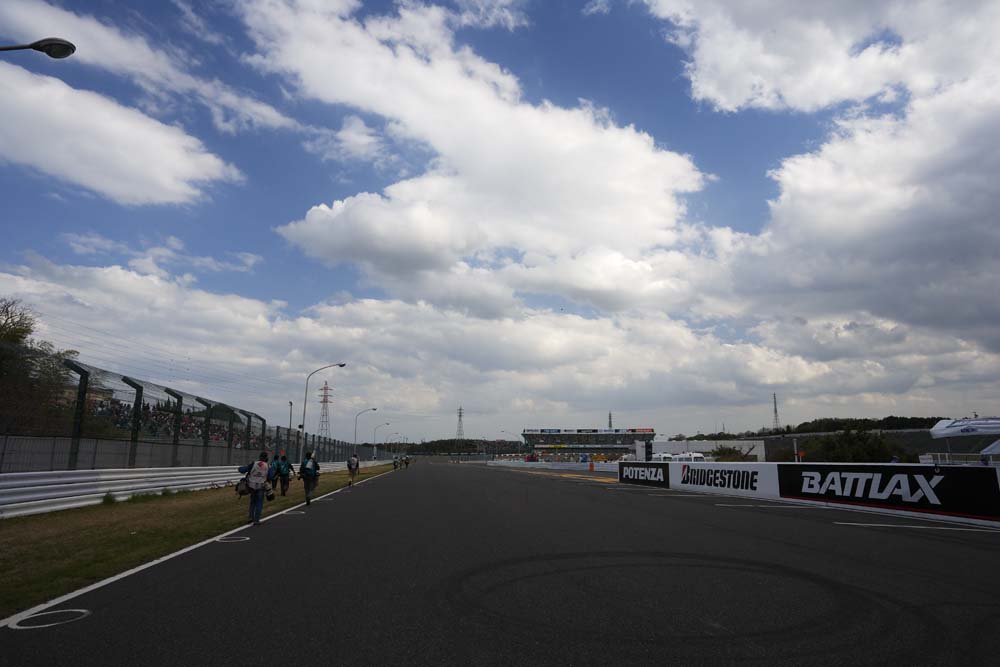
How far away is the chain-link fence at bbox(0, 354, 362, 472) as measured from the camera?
14250 mm

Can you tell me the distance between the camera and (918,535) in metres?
11.8

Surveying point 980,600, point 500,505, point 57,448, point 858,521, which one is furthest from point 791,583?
point 57,448

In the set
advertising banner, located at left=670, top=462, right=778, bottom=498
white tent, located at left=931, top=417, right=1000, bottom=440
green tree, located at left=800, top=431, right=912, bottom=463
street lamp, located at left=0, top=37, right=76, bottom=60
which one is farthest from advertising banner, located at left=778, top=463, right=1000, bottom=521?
green tree, located at left=800, top=431, right=912, bottom=463

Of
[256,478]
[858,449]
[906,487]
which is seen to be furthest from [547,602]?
[858,449]

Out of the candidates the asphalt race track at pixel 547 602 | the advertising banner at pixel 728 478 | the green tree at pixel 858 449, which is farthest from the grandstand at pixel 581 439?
the asphalt race track at pixel 547 602

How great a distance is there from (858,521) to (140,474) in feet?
64.1

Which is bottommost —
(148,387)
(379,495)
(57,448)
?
(379,495)

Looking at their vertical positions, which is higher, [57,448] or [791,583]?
[57,448]

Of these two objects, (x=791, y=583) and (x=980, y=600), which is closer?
(x=980, y=600)

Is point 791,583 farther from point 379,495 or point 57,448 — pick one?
point 379,495

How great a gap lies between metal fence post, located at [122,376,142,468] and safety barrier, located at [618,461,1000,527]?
2006 cm

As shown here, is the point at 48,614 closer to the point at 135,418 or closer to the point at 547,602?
the point at 547,602

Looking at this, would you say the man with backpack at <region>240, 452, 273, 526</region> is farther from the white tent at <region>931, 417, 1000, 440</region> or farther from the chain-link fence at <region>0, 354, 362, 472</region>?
the white tent at <region>931, 417, 1000, 440</region>

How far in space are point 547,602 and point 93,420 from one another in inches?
613
